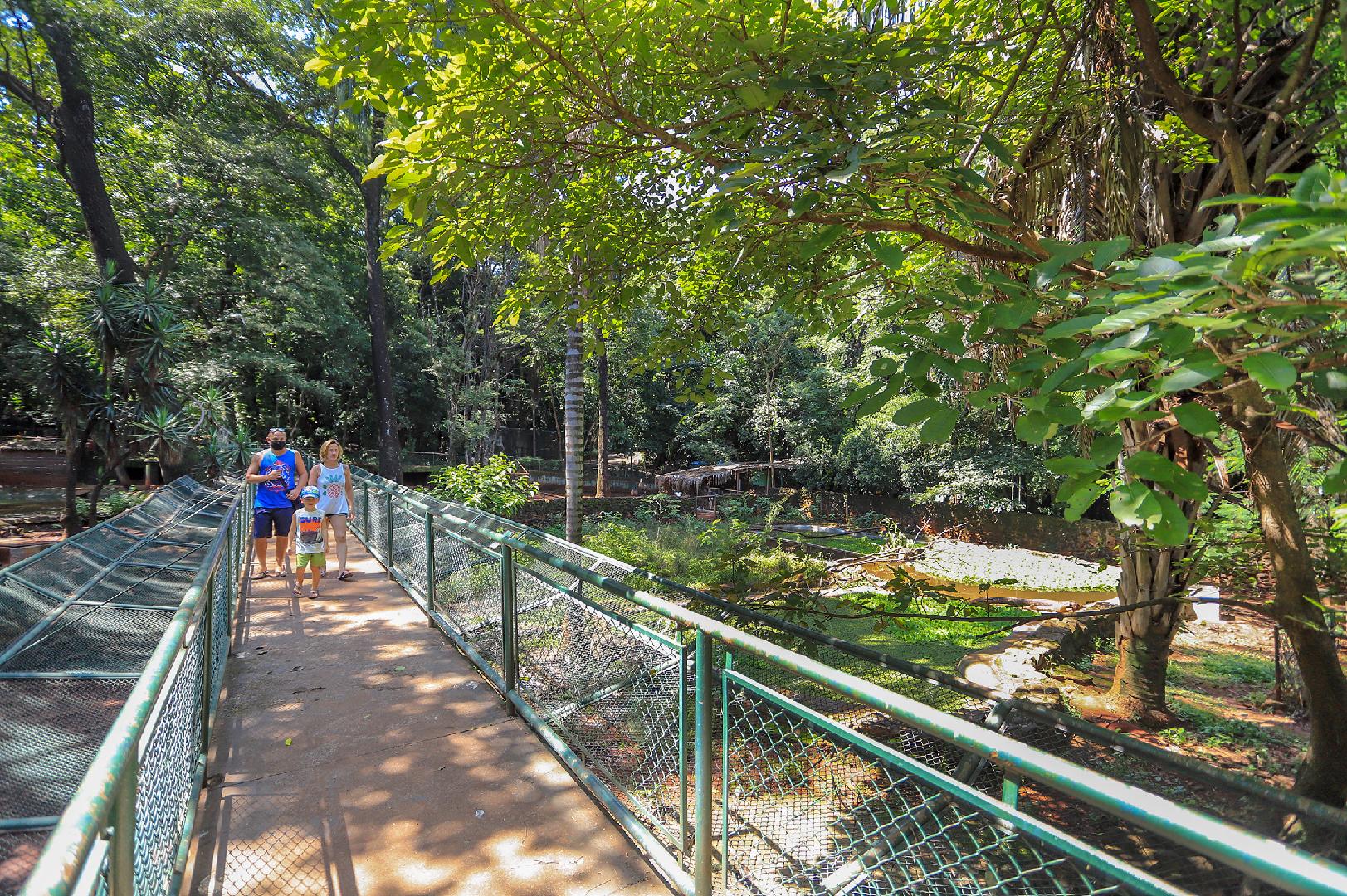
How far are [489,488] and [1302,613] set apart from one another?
11157 mm

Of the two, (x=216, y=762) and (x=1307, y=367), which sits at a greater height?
(x=1307, y=367)

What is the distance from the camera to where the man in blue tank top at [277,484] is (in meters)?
7.28

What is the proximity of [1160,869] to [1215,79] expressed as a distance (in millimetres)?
4280

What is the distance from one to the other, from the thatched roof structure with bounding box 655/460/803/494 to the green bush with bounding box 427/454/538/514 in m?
17.1

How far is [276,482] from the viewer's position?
7391 mm

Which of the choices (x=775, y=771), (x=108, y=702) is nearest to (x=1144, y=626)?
(x=775, y=771)

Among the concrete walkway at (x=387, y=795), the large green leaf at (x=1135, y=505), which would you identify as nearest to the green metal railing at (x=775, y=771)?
the concrete walkway at (x=387, y=795)

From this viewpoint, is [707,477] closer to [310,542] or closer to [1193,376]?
[310,542]

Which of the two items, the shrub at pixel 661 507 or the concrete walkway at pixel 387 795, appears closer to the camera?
the concrete walkway at pixel 387 795

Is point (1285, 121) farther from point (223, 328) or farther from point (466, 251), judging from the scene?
point (223, 328)

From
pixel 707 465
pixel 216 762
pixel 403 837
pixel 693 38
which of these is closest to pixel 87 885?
pixel 403 837

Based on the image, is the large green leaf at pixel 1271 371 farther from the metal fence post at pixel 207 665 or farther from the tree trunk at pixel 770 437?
the tree trunk at pixel 770 437

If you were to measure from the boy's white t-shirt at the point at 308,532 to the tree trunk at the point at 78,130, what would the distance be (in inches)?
426

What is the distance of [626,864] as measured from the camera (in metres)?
2.84
